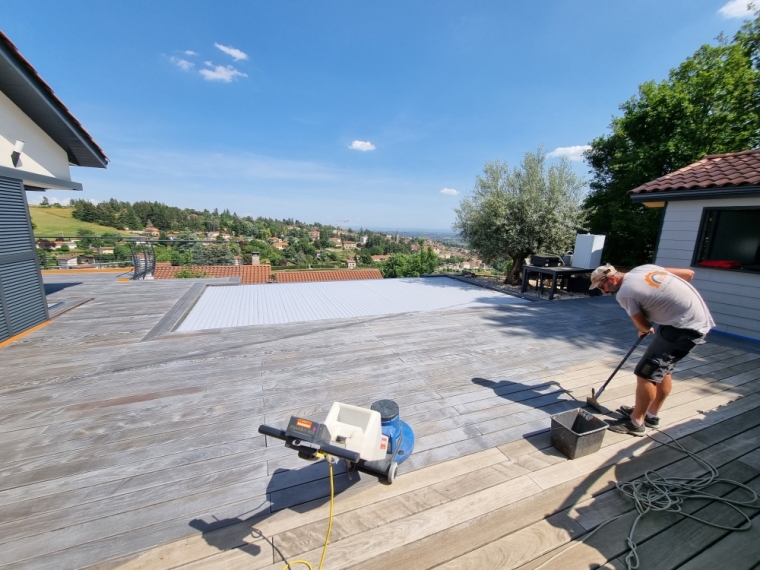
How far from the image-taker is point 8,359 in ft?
9.28

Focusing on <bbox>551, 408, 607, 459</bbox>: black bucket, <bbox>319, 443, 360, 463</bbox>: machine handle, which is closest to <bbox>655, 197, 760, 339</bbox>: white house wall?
<bbox>551, 408, 607, 459</bbox>: black bucket

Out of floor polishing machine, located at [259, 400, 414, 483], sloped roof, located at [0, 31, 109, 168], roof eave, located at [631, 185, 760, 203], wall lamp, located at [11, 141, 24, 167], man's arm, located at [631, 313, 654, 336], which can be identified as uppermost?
sloped roof, located at [0, 31, 109, 168]

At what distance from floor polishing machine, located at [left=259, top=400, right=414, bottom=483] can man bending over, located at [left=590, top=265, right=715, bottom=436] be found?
148 cm

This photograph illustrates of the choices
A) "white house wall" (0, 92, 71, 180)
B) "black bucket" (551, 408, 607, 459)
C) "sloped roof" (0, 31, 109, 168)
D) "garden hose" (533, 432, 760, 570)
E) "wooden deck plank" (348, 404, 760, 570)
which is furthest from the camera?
"white house wall" (0, 92, 71, 180)

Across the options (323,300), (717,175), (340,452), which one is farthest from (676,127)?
(340,452)

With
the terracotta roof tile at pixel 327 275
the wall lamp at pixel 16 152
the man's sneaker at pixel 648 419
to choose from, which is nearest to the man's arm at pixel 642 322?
the man's sneaker at pixel 648 419

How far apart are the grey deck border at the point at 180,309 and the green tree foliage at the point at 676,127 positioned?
9.05 meters

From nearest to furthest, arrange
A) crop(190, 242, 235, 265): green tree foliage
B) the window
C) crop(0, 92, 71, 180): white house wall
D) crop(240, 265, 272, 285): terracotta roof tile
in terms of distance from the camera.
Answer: crop(0, 92, 71, 180): white house wall, the window, crop(240, 265, 272, 285): terracotta roof tile, crop(190, 242, 235, 265): green tree foliage

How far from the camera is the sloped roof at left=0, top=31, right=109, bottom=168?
10.3 ft

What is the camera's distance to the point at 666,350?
5.74 feet

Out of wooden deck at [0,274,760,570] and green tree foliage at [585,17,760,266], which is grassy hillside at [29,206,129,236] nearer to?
wooden deck at [0,274,760,570]

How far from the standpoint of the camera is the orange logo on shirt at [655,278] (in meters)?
1.71

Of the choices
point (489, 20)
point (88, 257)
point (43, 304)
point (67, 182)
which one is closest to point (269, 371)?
point (43, 304)

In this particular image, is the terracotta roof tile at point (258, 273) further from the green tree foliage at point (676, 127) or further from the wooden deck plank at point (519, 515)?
the wooden deck plank at point (519, 515)
